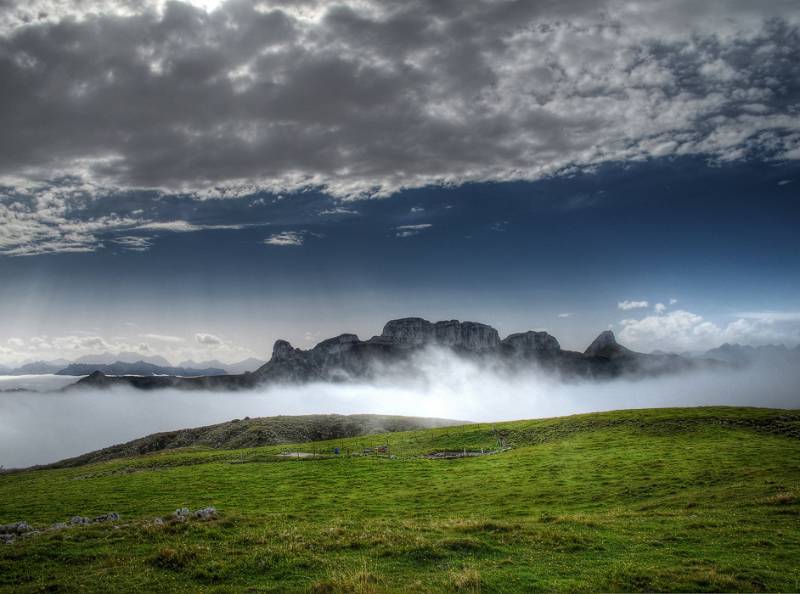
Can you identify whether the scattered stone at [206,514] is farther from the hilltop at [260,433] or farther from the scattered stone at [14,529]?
the hilltop at [260,433]

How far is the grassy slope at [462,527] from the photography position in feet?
59.6

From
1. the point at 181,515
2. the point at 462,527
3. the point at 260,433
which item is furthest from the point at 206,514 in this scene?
the point at 260,433

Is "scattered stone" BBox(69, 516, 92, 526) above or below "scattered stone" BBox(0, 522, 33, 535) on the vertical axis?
below

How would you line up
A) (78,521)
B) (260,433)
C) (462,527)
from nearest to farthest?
(462,527) < (78,521) < (260,433)

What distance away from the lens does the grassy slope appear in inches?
715

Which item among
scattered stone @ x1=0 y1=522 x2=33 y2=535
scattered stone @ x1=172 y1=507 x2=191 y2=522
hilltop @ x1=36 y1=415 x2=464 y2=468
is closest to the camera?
scattered stone @ x1=0 y1=522 x2=33 y2=535

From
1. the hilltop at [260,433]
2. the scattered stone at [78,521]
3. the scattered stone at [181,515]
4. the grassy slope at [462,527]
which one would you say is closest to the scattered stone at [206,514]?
the scattered stone at [181,515]

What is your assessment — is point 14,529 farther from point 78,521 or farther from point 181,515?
point 181,515

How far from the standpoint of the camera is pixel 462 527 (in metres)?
26.2

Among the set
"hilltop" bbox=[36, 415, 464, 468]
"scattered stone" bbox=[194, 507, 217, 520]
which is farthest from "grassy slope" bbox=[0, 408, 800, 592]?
"hilltop" bbox=[36, 415, 464, 468]

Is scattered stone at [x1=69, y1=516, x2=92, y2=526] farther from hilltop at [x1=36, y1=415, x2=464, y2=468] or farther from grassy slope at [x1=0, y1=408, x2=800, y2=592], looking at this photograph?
hilltop at [x1=36, y1=415, x2=464, y2=468]

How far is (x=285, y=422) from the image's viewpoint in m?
188

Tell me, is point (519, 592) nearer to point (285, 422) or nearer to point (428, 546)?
point (428, 546)

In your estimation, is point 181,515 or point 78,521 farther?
point 78,521
